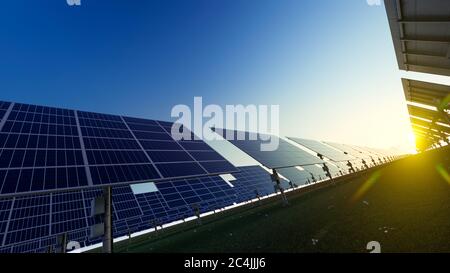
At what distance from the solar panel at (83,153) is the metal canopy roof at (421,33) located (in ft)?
34.2

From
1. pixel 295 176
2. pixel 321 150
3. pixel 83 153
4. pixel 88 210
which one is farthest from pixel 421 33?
pixel 295 176

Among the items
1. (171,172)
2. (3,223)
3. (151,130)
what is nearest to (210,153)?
(151,130)

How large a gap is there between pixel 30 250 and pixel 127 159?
32.5 ft

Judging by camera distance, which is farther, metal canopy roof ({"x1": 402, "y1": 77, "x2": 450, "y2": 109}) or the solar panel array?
metal canopy roof ({"x1": 402, "y1": 77, "x2": 450, "y2": 109})

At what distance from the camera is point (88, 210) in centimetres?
1784

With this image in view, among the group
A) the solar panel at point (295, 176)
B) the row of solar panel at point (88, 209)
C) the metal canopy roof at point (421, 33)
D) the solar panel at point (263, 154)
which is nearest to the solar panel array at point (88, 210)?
the row of solar panel at point (88, 209)

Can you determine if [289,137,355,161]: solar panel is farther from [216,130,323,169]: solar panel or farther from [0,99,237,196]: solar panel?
[0,99,237,196]: solar panel

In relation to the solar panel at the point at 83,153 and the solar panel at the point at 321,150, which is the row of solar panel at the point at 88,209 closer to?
the solar panel at the point at 83,153

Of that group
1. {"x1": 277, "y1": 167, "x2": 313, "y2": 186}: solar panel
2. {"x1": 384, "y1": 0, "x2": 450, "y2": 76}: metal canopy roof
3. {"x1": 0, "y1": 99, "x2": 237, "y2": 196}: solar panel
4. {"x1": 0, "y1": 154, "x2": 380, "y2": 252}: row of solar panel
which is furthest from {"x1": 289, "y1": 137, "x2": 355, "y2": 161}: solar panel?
{"x1": 0, "y1": 99, "x2": 237, "y2": 196}: solar panel

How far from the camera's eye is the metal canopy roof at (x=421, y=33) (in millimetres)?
7906

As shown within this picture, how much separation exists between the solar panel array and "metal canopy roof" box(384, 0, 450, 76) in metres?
13.6

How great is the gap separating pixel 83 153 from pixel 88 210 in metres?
10.7

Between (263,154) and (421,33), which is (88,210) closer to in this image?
(263,154)

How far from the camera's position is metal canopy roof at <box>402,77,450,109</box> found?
53.8 ft
